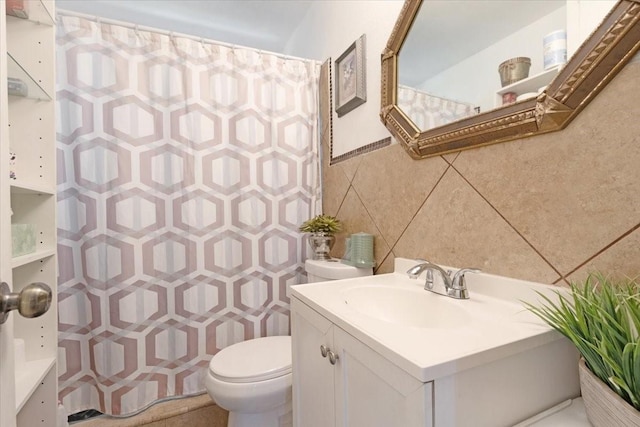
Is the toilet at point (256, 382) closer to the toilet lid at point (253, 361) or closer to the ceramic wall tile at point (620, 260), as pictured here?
the toilet lid at point (253, 361)

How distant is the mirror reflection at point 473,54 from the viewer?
26.9 inches

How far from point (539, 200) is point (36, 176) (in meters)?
1.47

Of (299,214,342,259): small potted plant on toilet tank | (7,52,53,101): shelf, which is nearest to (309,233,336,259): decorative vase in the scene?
(299,214,342,259): small potted plant on toilet tank

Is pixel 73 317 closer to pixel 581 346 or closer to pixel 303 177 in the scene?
pixel 303 177

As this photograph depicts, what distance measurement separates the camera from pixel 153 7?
1.87 m

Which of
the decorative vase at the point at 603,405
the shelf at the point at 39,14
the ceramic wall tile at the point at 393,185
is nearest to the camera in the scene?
the decorative vase at the point at 603,405

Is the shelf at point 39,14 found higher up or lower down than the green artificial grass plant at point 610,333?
higher up

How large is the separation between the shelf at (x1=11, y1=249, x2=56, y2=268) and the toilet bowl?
0.70 meters

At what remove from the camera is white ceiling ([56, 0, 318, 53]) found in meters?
1.84

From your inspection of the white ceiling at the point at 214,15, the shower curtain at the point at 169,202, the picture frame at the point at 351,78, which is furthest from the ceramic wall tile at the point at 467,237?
the white ceiling at the point at 214,15

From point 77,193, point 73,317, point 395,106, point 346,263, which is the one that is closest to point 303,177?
point 346,263

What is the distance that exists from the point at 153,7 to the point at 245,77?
94 cm

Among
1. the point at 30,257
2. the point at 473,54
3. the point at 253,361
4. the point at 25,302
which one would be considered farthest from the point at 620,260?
the point at 30,257

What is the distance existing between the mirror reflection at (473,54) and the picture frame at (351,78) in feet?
0.83
